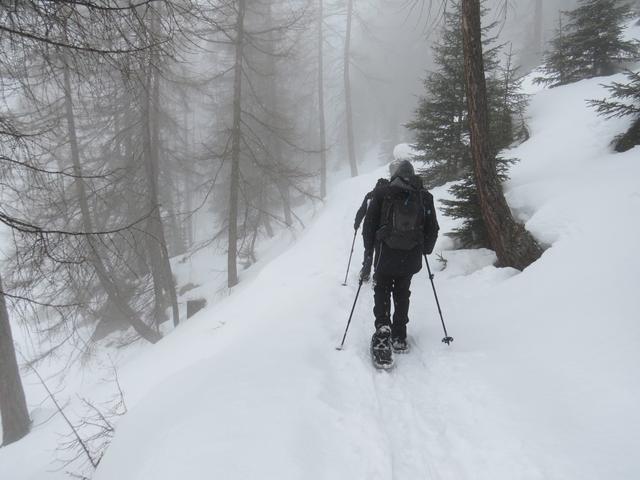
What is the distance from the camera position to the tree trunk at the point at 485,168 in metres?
5.09

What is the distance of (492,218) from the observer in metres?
5.62

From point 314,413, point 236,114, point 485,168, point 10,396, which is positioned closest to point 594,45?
point 485,168

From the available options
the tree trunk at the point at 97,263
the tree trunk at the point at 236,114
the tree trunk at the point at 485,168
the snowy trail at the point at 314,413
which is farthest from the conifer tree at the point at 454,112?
the tree trunk at the point at 97,263

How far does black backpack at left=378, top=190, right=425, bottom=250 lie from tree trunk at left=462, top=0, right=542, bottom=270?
6.67 feet

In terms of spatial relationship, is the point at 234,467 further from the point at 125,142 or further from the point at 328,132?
the point at 328,132

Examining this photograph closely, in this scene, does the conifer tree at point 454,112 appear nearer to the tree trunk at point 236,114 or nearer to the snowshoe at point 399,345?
the snowshoe at point 399,345

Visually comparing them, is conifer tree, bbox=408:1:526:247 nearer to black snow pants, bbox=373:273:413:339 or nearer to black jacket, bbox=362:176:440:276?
black jacket, bbox=362:176:440:276

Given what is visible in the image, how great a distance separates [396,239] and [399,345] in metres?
1.46

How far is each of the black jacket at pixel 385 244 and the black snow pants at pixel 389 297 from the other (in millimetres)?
155

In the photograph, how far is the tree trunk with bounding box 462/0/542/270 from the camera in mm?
5086

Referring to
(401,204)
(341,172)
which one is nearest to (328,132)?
(341,172)

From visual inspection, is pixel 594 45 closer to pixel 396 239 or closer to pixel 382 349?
pixel 396 239

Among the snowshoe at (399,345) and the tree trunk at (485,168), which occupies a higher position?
the tree trunk at (485,168)

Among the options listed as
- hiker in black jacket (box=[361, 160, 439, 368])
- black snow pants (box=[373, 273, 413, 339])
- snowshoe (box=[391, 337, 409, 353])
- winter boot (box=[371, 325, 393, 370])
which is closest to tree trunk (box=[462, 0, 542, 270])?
hiker in black jacket (box=[361, 160, 439, 368])
